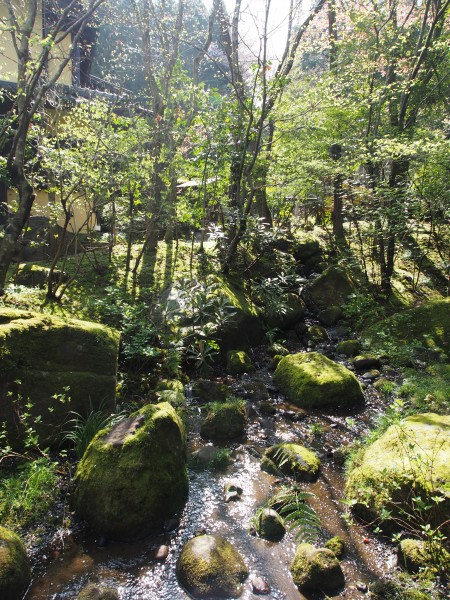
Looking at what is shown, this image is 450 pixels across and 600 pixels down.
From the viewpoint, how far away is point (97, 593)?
10.9ft

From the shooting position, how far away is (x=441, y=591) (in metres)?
3.33

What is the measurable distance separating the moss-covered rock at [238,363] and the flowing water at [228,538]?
2.76 meters

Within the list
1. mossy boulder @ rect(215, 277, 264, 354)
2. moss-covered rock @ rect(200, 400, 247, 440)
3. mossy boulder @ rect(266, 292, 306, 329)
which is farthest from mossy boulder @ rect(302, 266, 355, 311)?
moss-covered rock @ rect(200, 400, 247, 440)

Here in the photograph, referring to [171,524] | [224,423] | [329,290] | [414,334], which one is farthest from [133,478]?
[329,290]

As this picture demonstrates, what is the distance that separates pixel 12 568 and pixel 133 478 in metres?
1.23

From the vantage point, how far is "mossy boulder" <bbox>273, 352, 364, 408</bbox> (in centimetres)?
719

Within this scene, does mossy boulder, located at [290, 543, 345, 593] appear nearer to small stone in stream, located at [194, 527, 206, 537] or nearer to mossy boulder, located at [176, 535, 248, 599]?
mossy boulder, located at [176, 535, 248, 599]

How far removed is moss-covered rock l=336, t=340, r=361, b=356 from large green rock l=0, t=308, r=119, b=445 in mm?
6079

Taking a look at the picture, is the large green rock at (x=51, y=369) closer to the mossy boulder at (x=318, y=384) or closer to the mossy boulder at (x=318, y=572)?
the mossy boulder at (x=318, y=572)

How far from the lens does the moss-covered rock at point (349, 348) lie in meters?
9.85

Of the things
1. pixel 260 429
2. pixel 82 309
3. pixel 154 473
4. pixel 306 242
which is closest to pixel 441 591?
pixel 154 473

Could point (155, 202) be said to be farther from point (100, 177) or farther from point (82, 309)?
point (82, 309)

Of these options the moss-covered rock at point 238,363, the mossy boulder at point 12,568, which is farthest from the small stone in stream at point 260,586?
the moss-covered rock at point 238,363

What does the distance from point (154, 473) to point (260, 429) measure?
2.60 meters
